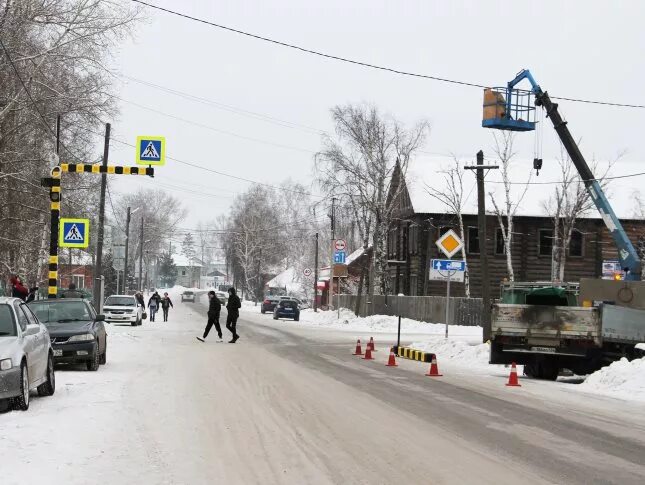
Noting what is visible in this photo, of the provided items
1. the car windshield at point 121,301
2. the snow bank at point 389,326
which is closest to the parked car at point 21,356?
the car windshield at point 121,301

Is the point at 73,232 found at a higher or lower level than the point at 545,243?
lower

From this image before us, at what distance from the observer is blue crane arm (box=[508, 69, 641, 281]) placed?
100ft

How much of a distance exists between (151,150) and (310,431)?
14.7 meters

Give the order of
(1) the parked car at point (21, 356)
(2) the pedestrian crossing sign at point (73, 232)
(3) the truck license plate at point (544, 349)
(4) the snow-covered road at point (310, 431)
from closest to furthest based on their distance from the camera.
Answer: (4) the snow-covered road at point (310, 431) < (1) the parked car at point (21, 356) < (3) the truck license plate at point (544, 349) < (2) the pedestrian crossing sign at point (73, 232)

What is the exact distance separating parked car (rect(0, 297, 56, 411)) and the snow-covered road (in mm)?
337

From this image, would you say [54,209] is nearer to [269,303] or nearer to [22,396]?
[22,396]

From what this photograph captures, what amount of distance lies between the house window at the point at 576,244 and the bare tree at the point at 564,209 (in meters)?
0.94

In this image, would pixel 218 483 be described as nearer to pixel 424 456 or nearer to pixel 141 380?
pixel 424 456

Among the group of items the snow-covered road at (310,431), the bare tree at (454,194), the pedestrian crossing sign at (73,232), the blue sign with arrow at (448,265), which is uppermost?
the bare tree at (454,194)

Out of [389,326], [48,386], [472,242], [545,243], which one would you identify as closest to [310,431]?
[48,386]

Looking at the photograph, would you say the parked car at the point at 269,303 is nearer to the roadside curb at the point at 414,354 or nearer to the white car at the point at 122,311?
the white car at the point at 122,311

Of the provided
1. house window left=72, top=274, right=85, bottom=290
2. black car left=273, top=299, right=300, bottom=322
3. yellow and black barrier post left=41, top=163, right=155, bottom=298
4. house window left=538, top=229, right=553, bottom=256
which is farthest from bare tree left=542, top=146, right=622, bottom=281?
house window left=72, top=274, right=85, bottom=290

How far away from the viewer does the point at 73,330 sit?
60.1ft

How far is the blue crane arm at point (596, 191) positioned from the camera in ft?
100
